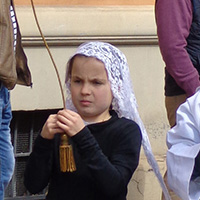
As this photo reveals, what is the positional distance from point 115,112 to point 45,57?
6.04 ft

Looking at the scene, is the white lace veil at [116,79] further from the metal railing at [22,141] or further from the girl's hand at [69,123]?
the metal railing at [22,141]

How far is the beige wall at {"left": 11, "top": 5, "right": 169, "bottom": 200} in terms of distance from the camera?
490 cm

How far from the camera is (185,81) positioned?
362 cm

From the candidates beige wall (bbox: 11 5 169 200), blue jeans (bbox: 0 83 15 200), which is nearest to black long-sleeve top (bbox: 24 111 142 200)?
blue jeans (bbox: 0 83 15 200)

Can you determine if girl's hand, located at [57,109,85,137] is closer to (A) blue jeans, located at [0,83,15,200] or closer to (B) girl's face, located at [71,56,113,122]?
(B) girl's face, located at [71,56,113,122]

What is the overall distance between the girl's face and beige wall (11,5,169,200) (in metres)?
1.81

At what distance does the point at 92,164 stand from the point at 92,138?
0.11m

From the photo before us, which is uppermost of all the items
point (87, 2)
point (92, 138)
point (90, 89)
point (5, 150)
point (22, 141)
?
point (87, 2)

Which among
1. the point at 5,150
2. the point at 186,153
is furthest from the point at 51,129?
the point at 5,150

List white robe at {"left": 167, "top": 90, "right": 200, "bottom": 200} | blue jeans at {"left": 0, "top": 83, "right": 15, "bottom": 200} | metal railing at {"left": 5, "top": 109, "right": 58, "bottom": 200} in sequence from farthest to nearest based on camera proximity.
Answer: metal railing at {"left": 5, "top": 109, "right": 58, "bottom": 200}
blue jeans at {"left": 0, "top": 83, "right": 15, "bottom": 200}
white robe at {"left": 167, "top": 90, "right": 200, "bottom": 200}

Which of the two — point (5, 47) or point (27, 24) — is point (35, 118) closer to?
point (27, 24)

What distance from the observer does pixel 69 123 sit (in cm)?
281

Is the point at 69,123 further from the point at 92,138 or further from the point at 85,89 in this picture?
the point at 85,89

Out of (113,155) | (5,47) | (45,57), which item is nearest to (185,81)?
(113,155)
